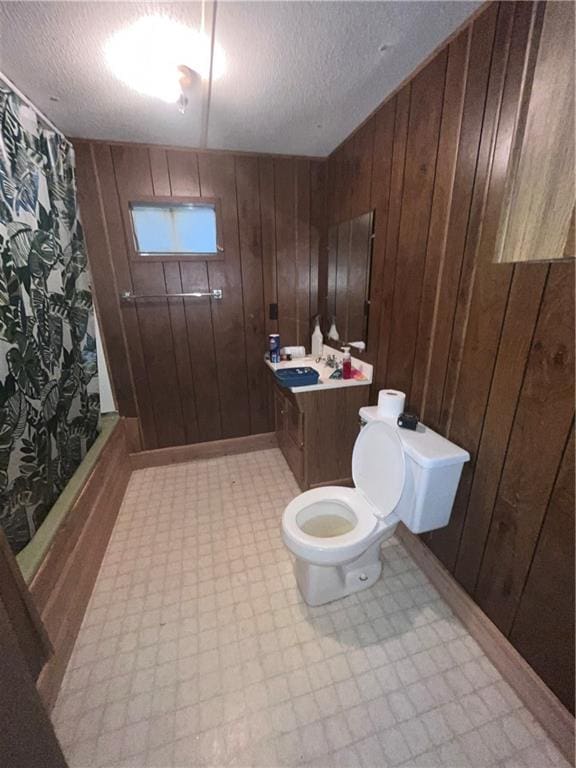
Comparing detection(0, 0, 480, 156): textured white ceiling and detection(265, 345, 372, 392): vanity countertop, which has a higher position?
detection(0, 0, 480, 156): textured white ceiling

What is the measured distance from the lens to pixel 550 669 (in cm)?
99

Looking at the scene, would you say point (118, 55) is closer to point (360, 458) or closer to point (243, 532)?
point (360, 458)

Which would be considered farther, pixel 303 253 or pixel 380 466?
pixel 303 253

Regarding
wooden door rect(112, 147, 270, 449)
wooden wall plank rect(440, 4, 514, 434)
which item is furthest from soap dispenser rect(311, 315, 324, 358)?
wooden wall plank rect(440, 4, 514, 434)

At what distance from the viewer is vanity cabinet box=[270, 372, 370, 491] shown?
6.30ft

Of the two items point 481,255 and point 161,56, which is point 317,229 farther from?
point 481,255

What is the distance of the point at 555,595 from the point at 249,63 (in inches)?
87.1

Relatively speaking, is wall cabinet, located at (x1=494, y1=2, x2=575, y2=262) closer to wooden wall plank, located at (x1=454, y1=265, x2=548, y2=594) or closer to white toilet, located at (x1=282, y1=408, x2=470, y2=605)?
wooden wall plank, located at (x1=454, y1=265, x2=548, y2=594)

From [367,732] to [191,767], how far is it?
0.55 m

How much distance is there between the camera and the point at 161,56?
48.5 inches

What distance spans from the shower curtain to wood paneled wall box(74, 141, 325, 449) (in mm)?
231

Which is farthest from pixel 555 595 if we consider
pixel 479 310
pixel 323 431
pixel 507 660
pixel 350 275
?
pixel 350 275

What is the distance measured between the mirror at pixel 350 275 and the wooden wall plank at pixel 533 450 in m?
1.03

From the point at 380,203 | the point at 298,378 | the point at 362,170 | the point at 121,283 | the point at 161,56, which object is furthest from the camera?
the point at 121,283
